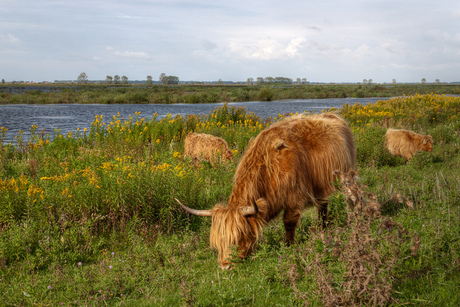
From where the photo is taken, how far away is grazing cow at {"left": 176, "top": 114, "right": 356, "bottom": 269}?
3969 millimetres

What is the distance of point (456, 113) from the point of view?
17.6 metres

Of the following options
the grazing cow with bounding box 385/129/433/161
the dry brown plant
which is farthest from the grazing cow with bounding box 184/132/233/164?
the dry brown plant

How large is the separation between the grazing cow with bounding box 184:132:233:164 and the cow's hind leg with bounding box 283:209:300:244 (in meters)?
4.26

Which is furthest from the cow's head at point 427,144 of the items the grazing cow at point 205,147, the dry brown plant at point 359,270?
the dry brown plant at point 359,270

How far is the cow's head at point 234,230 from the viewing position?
154 inches

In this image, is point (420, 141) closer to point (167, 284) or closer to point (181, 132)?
point (181, 132)

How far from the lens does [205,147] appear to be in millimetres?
9242

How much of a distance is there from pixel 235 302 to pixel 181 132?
1007 centimetres

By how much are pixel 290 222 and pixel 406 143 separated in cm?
747

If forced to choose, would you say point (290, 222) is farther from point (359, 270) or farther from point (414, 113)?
point (414, 113)

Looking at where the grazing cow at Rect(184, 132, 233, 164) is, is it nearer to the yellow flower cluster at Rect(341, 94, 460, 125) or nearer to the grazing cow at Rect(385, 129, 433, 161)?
the grazing cow at Rect(385, 129, 433, 161)

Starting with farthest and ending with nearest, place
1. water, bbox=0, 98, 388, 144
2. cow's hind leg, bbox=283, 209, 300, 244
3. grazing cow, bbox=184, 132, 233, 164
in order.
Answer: water, bbox=0, 98, 388, 144 → grazing cow, bbox=184, 132, 233, 164 → cow's hind leg, bbox=283, 209, 300, 244

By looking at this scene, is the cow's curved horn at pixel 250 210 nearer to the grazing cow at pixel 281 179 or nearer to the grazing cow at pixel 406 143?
the grazing cow at pixel 281 179

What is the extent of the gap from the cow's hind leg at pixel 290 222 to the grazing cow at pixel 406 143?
7.17 m
